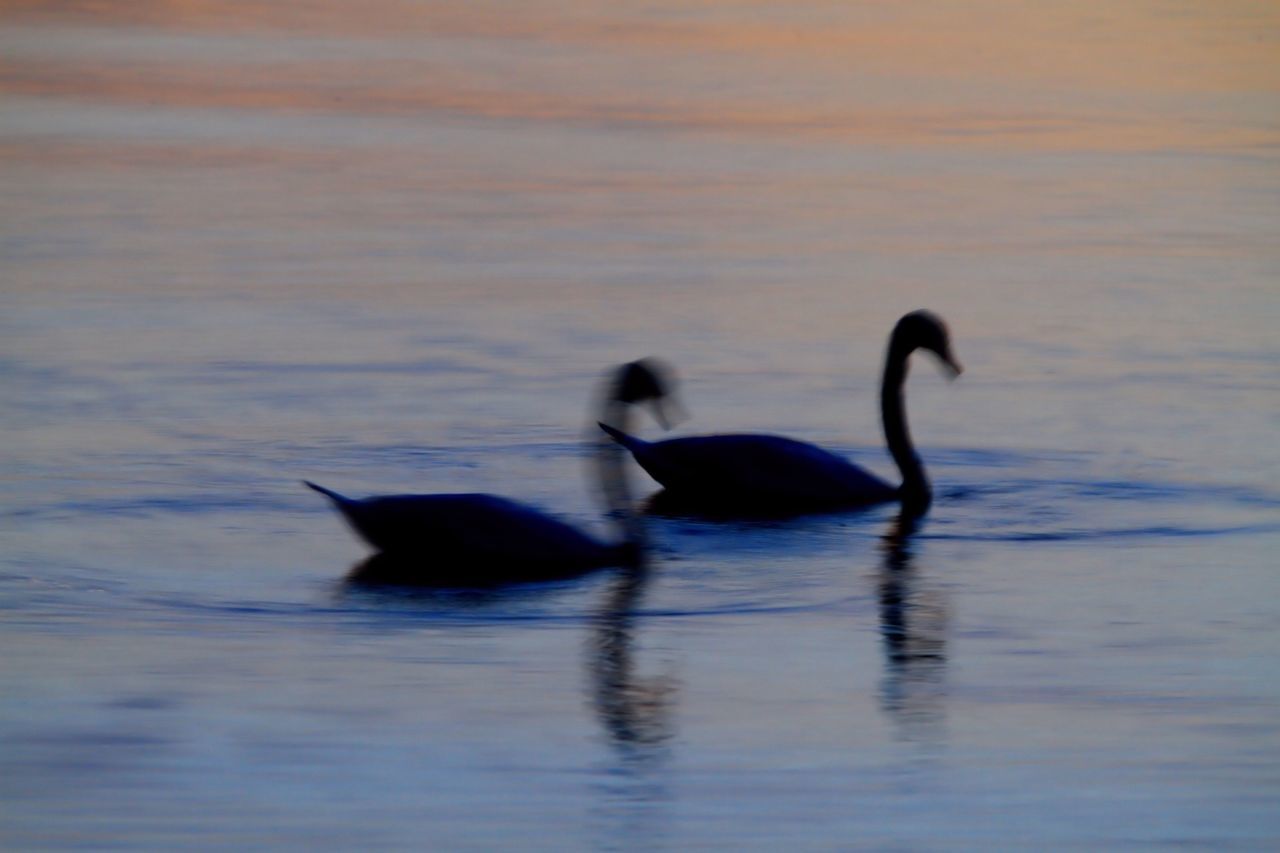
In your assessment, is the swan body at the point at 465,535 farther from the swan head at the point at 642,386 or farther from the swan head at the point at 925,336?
the swan head at the point at 925,336

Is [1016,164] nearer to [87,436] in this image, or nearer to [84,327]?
[84,327]

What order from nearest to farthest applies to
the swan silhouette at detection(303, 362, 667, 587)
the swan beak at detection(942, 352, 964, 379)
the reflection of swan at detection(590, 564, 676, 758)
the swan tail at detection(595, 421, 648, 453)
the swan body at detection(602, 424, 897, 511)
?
the reflection of swan at detection(590, 564, 676, 758)
the swan silhouette at detection(303, 362, 667, 587)
the swan tail at detection(595, 421, 648, 453)
the swan body at detection(602, 424, 897, 511)
the swan beak at detection(942, 352, 964, 379)

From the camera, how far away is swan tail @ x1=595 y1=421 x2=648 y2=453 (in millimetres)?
10288

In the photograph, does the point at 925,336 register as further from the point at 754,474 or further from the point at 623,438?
the point at 623,438

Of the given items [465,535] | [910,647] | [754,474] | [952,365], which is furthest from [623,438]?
[910,647]

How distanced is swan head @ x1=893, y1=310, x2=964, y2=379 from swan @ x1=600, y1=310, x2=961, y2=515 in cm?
60

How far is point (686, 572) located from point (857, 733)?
7.58ft

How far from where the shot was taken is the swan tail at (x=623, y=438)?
33.8ft

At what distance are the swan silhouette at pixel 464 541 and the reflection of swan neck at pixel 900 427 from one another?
1755 mm

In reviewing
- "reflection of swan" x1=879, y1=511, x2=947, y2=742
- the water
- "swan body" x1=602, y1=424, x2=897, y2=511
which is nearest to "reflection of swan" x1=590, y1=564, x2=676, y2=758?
the water

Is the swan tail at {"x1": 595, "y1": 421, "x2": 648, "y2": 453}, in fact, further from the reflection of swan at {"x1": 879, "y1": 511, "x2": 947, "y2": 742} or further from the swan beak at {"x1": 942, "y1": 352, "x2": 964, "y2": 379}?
the swan beak at {"x1": 942, "y1": 352, "x2": 964, "y2": 379}

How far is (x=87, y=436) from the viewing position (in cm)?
1158

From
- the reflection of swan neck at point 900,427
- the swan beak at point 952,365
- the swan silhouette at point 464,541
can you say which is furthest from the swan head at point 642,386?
the swan beak at point 952,365

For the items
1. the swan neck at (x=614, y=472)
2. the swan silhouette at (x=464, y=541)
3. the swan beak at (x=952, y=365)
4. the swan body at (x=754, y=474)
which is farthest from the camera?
the swan beak at (x=952, y=365)
